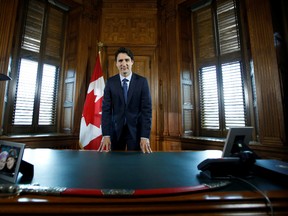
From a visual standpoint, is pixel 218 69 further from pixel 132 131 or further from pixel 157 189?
pixel 157 189

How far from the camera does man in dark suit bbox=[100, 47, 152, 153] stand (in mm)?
1583

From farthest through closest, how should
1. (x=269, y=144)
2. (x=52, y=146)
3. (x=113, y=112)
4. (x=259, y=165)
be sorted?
(x=52, y=146), (x=269, y=144), (x=113, y=112), (x=259, y=165)

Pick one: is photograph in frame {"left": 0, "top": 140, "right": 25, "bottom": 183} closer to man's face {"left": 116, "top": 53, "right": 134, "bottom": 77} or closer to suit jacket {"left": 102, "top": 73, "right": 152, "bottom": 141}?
suit jacket {"left": 102, "top": 73, "right": 152, "bottom": 141}

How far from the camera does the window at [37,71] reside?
2.61 meters

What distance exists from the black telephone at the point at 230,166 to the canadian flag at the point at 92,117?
88.1 inches

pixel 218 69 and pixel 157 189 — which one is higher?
pixel 218 69

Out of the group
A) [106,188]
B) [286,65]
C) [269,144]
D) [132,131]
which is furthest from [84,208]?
[286,65]

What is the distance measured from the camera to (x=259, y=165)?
698mm

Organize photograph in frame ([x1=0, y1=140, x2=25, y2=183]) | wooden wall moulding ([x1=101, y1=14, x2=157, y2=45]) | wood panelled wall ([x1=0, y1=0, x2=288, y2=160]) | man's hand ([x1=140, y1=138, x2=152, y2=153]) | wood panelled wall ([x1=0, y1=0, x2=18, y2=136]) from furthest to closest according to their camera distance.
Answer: wooden wall moulding ([x1=101, y1=14, x2=157, y2=45]), wood panelled wall ([x1=0, y1=0, x2=288, y2=160]), wood panelled wall ([x1=0, y1=0, x2=18, y2=136]), man's hand ([x1=140, y1=138, x2=152, y2=153]), photograph in frame ([x1=0, y1=140, x2=25, y2=183])

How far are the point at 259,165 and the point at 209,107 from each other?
2288 mm

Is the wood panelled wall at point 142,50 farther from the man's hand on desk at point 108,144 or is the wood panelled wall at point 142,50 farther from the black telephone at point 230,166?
Result: the black telephone at point 230,166

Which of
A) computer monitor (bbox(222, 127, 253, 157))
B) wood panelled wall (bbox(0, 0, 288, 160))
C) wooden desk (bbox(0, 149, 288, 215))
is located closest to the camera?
wooden desk (bbox(0, 149, 288, 215))

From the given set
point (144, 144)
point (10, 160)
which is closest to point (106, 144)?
point (144, 144)

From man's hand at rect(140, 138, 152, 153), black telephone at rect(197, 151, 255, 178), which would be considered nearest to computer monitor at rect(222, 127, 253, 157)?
black telephone at rect(197, 151, 255, 178)
